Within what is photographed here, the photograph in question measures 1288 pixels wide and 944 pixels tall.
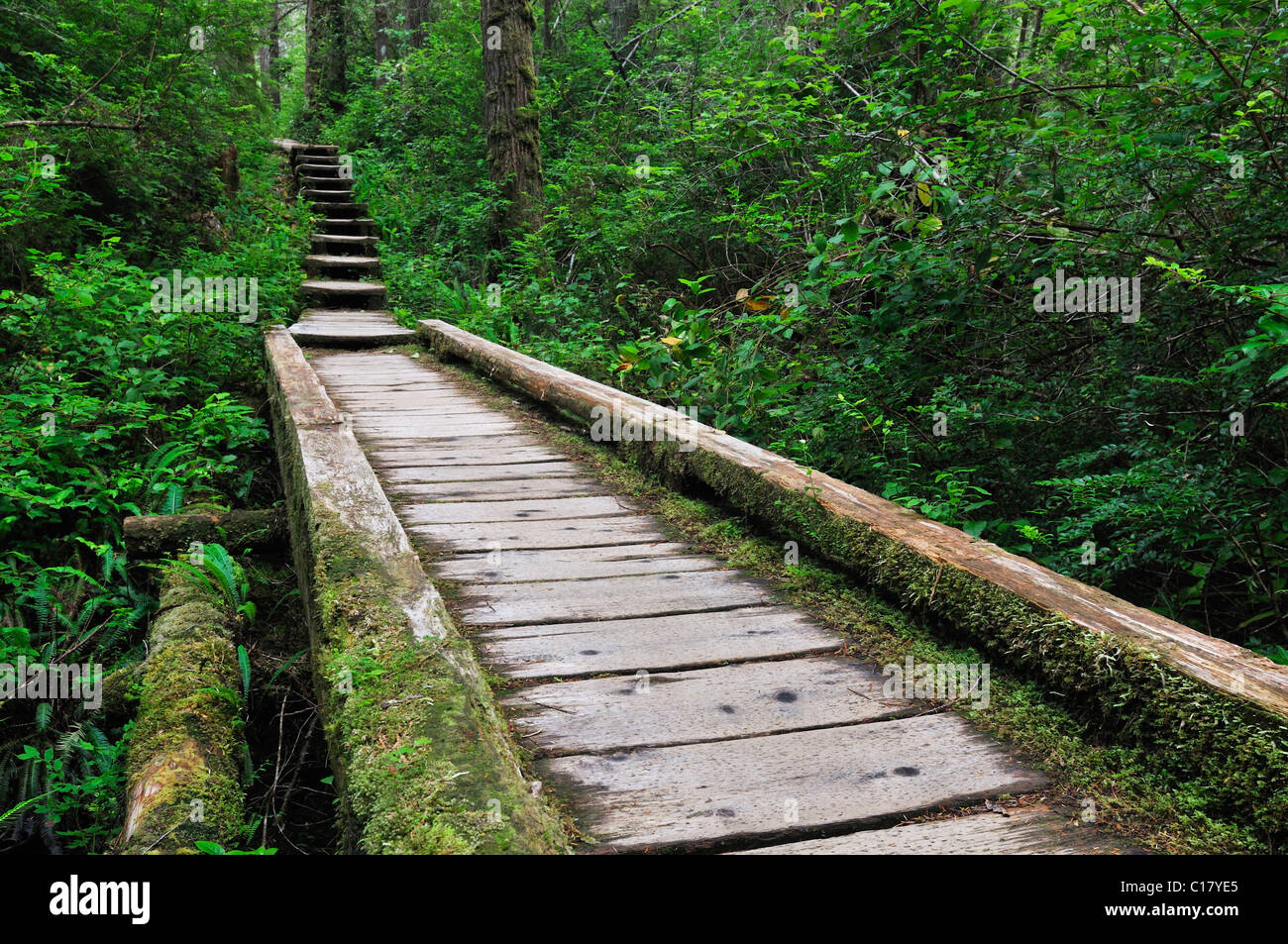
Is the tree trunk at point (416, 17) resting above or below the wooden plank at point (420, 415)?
above

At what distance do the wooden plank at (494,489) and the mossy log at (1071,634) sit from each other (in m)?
0.88

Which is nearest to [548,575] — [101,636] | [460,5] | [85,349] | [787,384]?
[787,384]

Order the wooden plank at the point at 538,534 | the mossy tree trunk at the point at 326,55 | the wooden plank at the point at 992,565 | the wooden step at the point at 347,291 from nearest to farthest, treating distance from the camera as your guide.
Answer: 1. the wooden plank at the point at 992,565
2. the wooden plank at the point at 538,534
3. the wooden step at the point at 347,291
4. the mossy tree trunk at the point at 326,55

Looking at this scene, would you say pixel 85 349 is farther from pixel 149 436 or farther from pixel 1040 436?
pixel 1040 436

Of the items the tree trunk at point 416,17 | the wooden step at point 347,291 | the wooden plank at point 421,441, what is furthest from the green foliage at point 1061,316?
the tree trunk at point 416,17

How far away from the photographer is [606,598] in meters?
2.99

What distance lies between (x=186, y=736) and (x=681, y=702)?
1.63m

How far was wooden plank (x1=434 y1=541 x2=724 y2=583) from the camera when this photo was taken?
318 centimetres

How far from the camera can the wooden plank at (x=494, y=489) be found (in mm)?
4184

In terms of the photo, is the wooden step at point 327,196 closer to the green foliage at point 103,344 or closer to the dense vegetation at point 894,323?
the green foliage at point 103,344

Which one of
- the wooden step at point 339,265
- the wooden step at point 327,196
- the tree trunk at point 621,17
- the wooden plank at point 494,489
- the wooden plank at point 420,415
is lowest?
the wooden plank at point 494,489

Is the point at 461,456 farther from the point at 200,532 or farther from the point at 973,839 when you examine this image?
the point at 973,839

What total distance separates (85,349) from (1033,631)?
6955 millimetres

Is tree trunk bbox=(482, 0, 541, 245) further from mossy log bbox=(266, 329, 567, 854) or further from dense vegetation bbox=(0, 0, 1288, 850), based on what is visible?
mossy log bbox=(266, 329, 567, 854)
